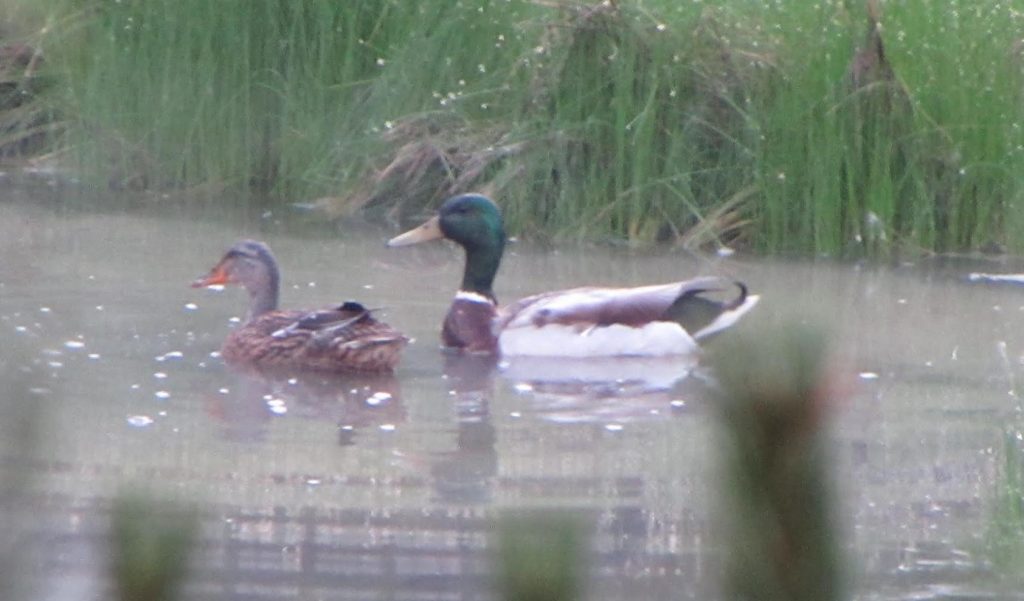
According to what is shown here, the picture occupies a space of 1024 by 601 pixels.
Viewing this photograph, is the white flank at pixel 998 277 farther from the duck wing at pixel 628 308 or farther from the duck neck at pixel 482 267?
the duck neck at pixel 482 267

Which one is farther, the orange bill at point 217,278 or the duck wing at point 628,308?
the orange bill at point 217,278

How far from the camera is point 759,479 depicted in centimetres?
135

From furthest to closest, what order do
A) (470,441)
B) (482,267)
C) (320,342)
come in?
(482,267) < (320,342) < (470,441)

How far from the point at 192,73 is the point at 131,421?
687cm

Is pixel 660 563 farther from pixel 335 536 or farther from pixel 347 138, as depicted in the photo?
pixel 347 138

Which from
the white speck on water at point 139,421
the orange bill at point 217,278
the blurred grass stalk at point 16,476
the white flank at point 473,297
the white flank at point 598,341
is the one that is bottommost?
the white flank at point 598,341

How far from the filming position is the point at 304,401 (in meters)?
6.78

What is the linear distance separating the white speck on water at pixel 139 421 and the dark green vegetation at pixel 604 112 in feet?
16.3

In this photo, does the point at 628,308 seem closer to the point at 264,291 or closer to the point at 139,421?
the point at 264,291

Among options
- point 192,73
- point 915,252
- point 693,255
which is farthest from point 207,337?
point 192,73

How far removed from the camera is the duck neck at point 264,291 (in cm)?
813

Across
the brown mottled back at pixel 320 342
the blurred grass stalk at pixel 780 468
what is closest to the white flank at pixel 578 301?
the brown mottled back at pixel 320 342

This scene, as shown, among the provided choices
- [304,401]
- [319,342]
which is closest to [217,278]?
[319,342]

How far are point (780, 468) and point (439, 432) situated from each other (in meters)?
4.79
